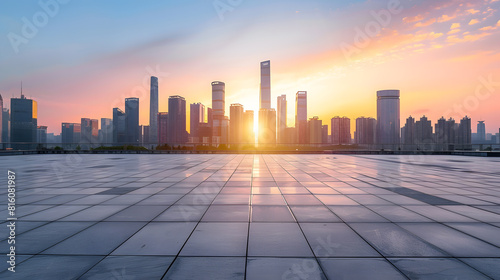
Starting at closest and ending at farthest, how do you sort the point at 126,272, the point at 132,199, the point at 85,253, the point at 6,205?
the point at 126,272 → the point at 85,253 → the point at 6,205 → the point at 132,199

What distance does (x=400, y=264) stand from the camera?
344cm

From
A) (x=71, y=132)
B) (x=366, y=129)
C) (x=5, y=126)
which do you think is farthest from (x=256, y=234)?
(x=71, y=132)

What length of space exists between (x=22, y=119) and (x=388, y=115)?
171 meters

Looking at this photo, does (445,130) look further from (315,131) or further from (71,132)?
(71,132)

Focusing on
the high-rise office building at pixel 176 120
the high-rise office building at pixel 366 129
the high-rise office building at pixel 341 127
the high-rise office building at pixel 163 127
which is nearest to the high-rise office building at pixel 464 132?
the high-rise office building at pixel 366 129

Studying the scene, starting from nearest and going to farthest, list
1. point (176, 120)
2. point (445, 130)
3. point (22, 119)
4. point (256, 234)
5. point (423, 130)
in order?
point (256, 234), point (22, 119), point (445, 130), point (423, 130), point (176, 120)

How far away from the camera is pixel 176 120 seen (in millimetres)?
180750

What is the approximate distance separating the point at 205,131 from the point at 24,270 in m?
183

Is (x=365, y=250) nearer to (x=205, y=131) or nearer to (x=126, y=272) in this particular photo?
(x=126, y=272)

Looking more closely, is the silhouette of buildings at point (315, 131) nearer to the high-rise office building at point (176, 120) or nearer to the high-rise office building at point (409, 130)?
the high-rise office building at point (409, 130)

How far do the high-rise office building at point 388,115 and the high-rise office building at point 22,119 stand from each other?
151787mm

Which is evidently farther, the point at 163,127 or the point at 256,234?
the point at 163,127

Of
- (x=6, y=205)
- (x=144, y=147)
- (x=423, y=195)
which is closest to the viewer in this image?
(x=6, y=205)

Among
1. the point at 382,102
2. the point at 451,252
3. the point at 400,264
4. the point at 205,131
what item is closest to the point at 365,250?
the point at 400,264
